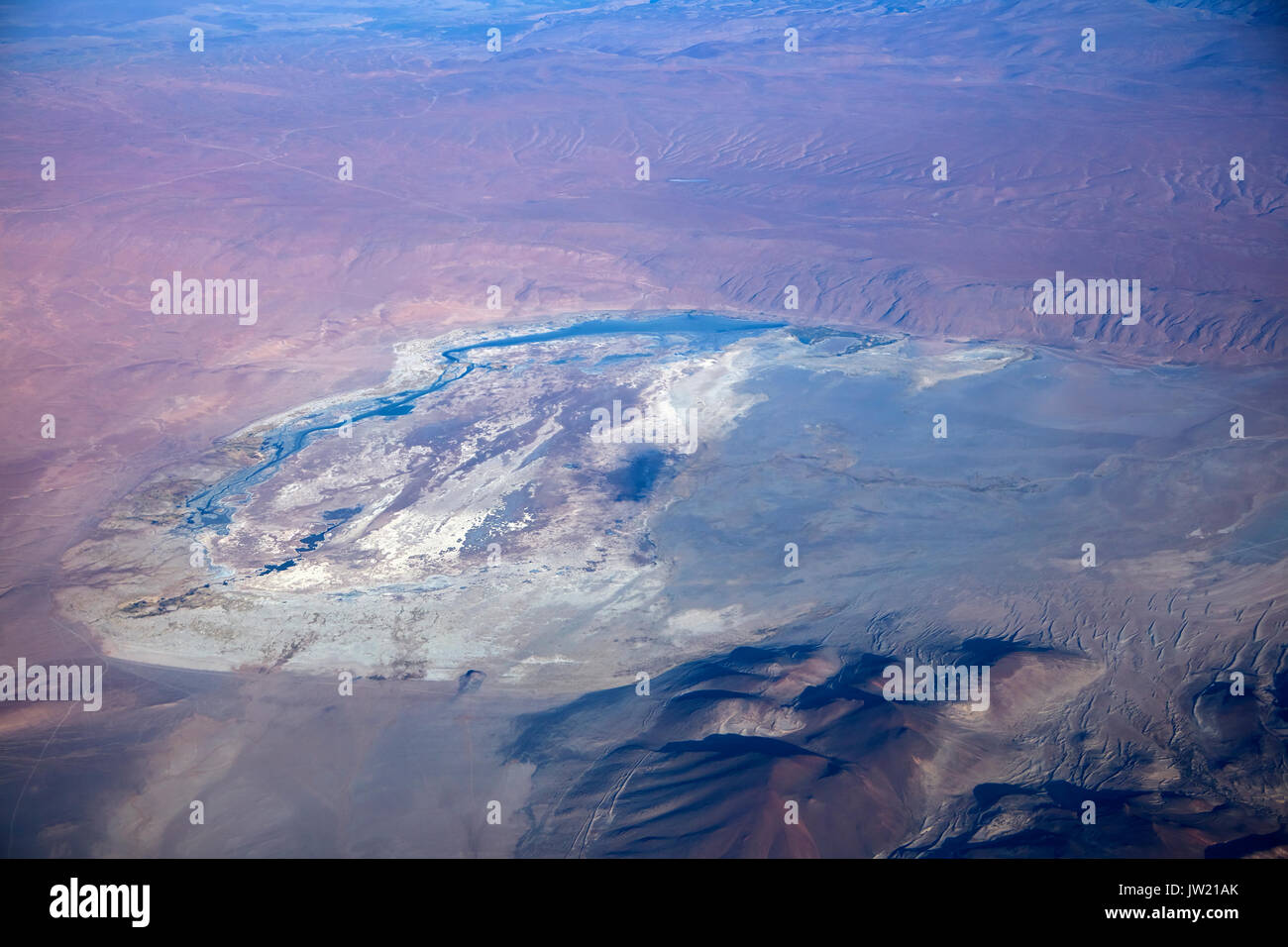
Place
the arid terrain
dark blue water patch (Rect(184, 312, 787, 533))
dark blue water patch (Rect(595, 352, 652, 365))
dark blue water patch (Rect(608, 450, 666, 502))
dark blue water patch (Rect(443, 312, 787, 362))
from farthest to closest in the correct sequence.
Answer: dark blue water patch (Rect(443, 312, 787, 362)), dark blue water patch (Rect(595, 352, 652, 365)), dark blue water patch (Rect(608, 450, 666, 502)), dark blue water patch (Rect(184, 312, 787, 533)), the arid terrain

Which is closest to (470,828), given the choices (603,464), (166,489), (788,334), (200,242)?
(603,464)

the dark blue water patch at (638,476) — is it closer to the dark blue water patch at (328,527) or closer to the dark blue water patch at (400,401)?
the dark blue water patch at (328,527)

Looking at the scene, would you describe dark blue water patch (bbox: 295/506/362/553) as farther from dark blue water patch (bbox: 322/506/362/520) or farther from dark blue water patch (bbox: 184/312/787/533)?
dark blue water patch (bbox: 184/312/787/533)

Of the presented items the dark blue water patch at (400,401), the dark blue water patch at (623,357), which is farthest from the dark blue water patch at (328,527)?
the dark blue water patch at (623,357)

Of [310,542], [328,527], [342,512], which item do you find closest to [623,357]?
[342,512]

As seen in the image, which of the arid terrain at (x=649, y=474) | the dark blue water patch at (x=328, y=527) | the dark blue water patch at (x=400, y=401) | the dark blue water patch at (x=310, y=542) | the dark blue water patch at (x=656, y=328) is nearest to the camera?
the arid terrain at (x=649, y=474)

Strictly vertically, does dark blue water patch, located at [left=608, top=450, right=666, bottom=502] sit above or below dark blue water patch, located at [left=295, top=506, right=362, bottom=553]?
above

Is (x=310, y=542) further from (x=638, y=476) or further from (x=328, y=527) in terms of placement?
(x=638, y=476)

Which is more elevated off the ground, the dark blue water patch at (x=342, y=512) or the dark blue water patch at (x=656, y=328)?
the dark blue water patch at (x=656, y=328)

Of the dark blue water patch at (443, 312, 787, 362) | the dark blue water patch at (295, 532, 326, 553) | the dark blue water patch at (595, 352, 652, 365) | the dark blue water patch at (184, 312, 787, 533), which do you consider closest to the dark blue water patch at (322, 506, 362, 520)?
the dark blue water patch at (295, 532, 326, 553)
